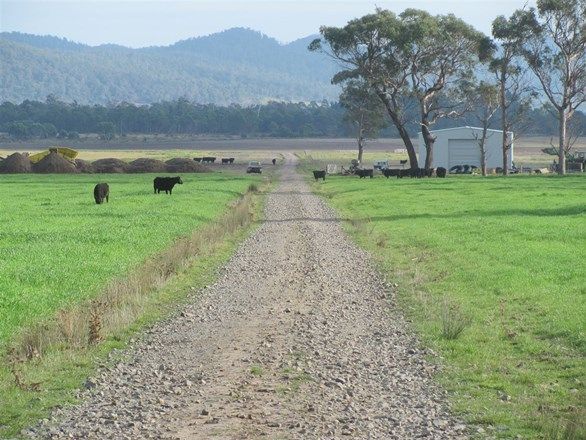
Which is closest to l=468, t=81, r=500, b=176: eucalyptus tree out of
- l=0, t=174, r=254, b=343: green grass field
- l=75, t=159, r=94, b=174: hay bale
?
l=75, t=159, r=94, b=174: hay bale

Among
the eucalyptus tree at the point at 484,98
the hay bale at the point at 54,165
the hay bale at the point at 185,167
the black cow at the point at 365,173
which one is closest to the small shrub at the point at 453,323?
the black cow at the point at 365,173

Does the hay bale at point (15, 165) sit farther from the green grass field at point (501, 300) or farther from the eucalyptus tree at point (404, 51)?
the green grass field at point (501, 300)

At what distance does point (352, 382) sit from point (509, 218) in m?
23.4

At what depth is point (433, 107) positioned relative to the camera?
84812mm

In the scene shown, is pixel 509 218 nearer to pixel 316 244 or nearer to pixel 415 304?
pixel 316 244

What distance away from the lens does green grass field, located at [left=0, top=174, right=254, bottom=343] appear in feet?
55.8

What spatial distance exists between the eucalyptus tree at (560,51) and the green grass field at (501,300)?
45.5 m

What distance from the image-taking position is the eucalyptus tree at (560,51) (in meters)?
81.9

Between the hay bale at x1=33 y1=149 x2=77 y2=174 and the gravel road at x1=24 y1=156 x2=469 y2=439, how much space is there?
7237 centimetres

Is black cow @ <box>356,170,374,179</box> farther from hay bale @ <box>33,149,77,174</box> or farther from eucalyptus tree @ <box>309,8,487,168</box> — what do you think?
hay bale @ <box>33,149,77,174</box>

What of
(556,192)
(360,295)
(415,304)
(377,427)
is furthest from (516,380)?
(556,192)

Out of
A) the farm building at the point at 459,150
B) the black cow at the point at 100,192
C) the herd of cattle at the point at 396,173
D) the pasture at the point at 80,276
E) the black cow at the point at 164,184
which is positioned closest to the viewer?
the pasture at the point at 80,276

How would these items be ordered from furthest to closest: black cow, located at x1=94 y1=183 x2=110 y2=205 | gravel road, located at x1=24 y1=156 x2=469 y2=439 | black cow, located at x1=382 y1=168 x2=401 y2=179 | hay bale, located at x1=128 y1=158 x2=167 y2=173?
hay bale, located at x1=128 y1=158 x2=167 y2=173
black cow, located at x1=382 y1=168 x2=401 y2=179
black cow, located at x1=94 y1=183 x2=110 y2=205
gravel road, located at x1=24 y1=156 x2=469 y2=439

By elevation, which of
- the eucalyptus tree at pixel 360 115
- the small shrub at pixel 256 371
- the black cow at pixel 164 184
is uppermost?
the eucalyptus tree at pixel 360 115
